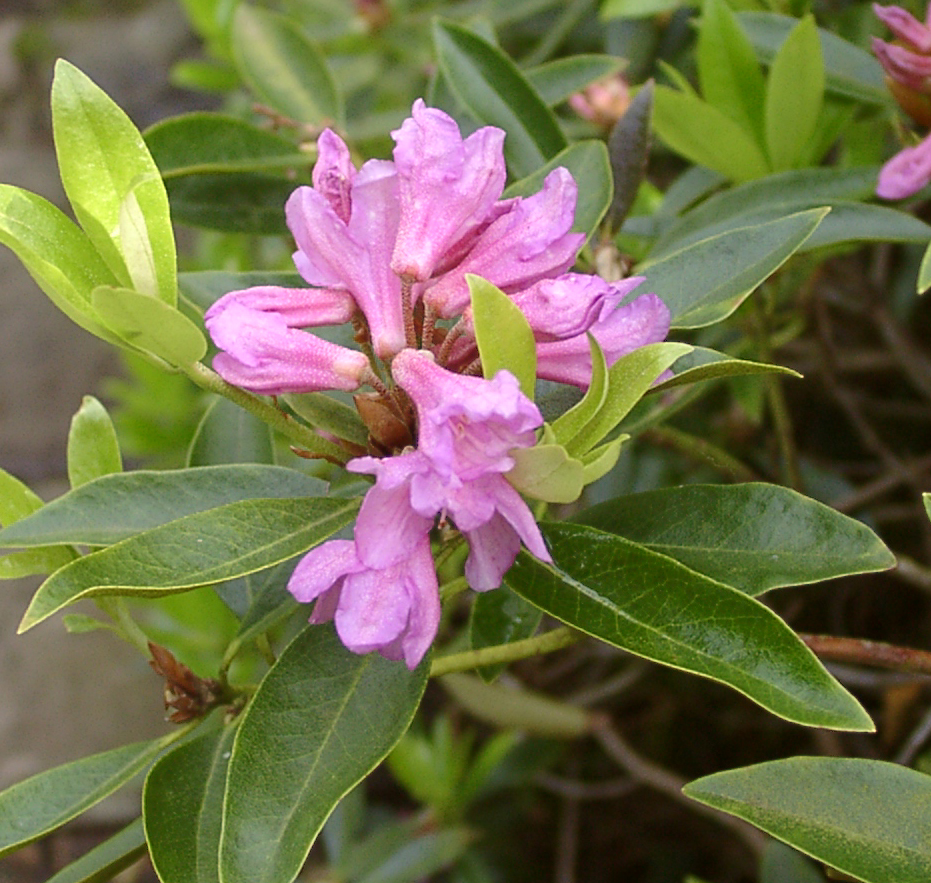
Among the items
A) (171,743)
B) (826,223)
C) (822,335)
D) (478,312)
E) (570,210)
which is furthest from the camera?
(822,335)

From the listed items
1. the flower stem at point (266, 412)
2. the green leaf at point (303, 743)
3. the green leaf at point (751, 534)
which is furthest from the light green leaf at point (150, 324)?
the green leaf at point (751, 534)

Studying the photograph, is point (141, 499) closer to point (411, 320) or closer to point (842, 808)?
point (411, 320)

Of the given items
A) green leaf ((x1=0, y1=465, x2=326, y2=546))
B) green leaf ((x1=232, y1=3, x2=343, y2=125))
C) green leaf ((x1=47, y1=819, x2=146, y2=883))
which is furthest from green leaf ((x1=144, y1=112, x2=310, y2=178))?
green leaf ((x1=47, y1=819, x2=146, y2=883))

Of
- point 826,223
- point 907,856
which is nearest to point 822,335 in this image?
point 826,223

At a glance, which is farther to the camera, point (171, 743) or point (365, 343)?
point (171, 743)

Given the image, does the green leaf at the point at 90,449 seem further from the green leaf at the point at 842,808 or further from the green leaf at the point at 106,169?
the green leaf at the point at 842,808

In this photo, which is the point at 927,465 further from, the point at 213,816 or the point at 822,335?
the point at 213,816

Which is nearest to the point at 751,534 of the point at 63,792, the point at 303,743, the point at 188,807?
the point at 303,743
